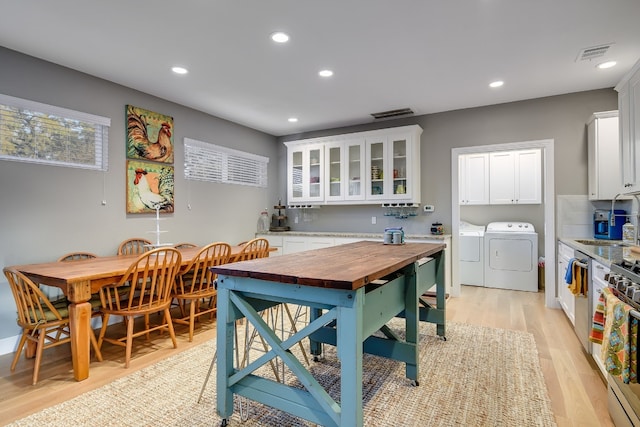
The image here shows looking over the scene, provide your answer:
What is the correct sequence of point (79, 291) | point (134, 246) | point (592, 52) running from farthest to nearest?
point (134, 246), point (592, 52), point (79, 291)

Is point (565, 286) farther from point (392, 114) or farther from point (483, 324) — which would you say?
point (392, 114)

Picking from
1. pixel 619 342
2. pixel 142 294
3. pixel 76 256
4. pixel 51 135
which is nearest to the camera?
pixel 619 342

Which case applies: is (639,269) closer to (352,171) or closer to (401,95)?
(401,95)

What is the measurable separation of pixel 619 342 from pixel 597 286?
3.44 feet

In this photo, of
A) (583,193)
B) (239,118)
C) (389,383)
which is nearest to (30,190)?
(239,118)

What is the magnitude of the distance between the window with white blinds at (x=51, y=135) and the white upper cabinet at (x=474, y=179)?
16.7ft

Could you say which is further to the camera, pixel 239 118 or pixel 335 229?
pixel 335 229

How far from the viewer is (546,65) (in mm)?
3248

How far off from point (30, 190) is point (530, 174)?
632cm

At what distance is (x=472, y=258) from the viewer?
5438 millimetres

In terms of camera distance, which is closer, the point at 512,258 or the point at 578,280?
the point at 578,280

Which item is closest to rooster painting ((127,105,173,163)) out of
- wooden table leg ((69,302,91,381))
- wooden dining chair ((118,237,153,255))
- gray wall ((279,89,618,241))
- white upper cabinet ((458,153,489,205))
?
wooden dining chair ((118,237,153,255))

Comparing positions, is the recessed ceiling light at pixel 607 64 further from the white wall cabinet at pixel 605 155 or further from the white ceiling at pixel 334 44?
the white wall cabinet at pixel 605 155

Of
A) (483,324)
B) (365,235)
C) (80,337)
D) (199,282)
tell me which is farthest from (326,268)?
(365,235)
